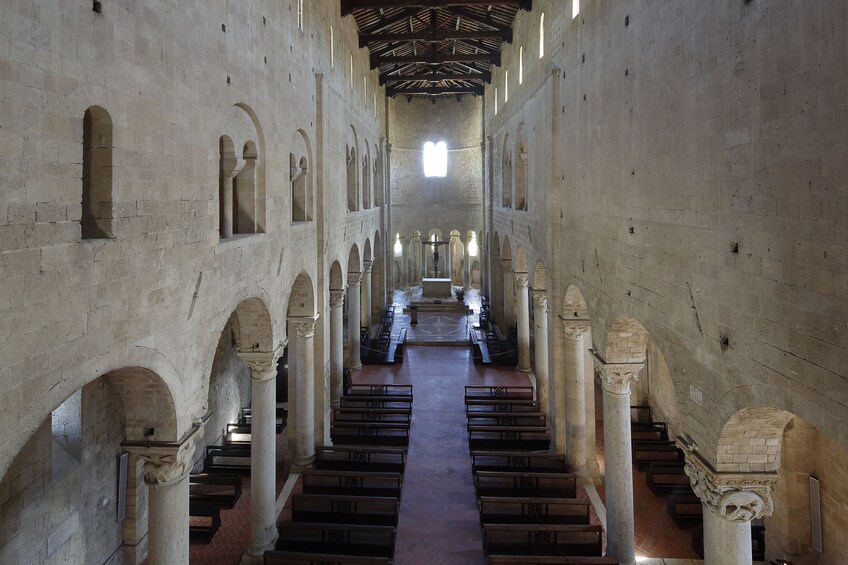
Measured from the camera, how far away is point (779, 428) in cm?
657

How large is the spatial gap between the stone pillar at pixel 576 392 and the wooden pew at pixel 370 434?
15.8 ft

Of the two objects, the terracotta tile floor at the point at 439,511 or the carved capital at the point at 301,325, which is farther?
the carved capital at the point at 301,325

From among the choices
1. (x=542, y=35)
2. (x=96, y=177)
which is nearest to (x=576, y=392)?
(x=542, y=35)

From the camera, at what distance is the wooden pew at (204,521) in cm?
1220

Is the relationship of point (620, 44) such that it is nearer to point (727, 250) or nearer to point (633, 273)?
point (633, 273)

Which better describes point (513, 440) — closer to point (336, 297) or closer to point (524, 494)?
point (524, 494)

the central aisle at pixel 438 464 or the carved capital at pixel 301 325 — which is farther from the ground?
the carved capital at pixel 301 325

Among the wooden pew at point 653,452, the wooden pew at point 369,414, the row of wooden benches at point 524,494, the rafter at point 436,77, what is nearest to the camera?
the row of wooden benches at point 524,494

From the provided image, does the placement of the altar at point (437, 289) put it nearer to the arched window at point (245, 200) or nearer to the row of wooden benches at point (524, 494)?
the row of wooden benches at point (524, 494)

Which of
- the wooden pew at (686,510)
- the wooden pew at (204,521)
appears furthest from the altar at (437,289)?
the wooden pew at (204,521)

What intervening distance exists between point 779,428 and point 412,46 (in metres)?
26.5

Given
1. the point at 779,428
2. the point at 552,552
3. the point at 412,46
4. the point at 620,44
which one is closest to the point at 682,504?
the point at 552,552

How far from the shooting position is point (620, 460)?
11414 millimetres

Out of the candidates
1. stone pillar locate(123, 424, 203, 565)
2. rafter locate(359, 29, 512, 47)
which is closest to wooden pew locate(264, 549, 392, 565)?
stone pillar locate(123, 424, 203, 565)
